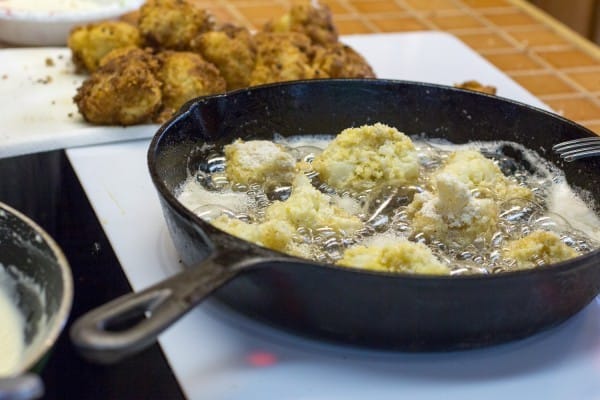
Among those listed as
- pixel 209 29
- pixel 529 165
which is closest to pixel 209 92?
pixel 209 29

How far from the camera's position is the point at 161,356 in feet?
2.77

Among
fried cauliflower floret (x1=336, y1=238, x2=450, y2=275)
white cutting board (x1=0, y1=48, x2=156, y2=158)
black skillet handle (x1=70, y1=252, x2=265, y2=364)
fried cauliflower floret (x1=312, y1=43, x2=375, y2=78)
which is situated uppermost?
black skillet handle (x1=70, y1=252, x2=265, y2=364)

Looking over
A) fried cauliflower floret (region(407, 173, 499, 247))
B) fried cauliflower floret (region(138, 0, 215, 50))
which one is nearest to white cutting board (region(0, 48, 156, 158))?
fried cauliflower floret (region(138, 0, 215, 50))

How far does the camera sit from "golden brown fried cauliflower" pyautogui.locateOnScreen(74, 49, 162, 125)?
1171 millimetres

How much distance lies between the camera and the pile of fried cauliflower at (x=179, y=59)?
1.18m

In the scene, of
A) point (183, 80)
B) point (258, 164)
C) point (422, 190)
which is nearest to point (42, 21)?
point (183, 80)

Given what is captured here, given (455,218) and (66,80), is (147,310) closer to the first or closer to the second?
(455,218)

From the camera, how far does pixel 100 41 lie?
4.39 feet

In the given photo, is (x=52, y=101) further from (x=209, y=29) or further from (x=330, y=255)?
(x=330, y=255)

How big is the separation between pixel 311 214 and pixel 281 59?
48 cm

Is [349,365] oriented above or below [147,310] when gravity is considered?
below

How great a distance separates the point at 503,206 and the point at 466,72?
0.57 meters

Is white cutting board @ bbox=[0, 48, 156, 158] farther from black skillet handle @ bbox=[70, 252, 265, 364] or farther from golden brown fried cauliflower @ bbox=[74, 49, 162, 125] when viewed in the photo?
black skillet handle @ bbox=[70, 252, 265, 364]

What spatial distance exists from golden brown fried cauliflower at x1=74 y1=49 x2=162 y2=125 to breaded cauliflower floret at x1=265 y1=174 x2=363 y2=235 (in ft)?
1.15
